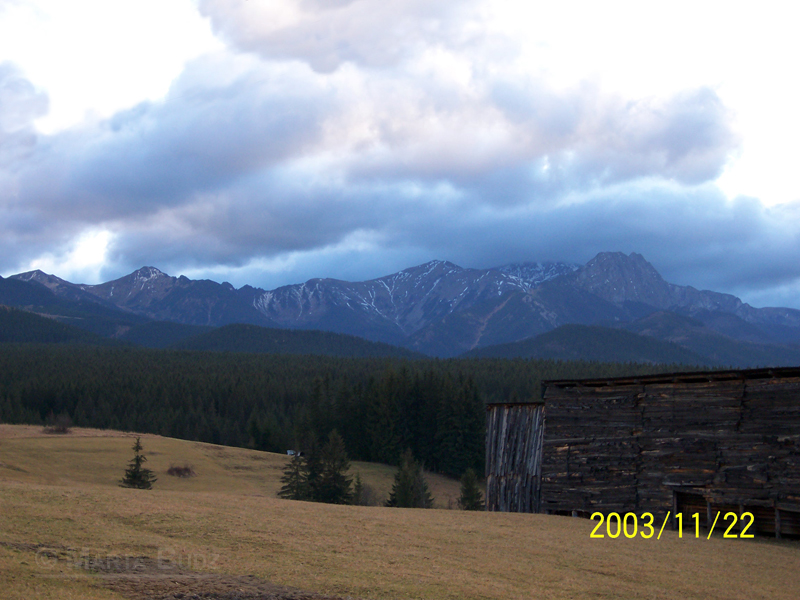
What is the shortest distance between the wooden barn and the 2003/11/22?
0.66 ft

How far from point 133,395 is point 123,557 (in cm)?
9603

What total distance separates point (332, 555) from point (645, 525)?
39.6 ft

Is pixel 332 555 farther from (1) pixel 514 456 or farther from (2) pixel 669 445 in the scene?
(1) pixel 514 456

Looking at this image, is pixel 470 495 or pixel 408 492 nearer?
pixel 408 492

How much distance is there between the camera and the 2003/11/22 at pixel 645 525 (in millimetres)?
18422

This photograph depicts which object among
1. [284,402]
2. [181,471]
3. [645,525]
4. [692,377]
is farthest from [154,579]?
[284,402]

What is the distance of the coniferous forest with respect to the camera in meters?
74.6

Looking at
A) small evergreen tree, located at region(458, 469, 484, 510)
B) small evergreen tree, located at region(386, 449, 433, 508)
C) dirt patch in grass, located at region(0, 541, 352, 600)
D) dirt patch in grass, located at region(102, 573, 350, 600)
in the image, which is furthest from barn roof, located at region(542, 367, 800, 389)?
small evergreen tree, located at region(458, 469, 484, 510)

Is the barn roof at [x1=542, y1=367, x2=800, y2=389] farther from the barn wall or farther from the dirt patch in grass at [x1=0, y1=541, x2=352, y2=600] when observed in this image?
the dirt patch in grass at [x1=0, y1=541, x2=352, y2=600]

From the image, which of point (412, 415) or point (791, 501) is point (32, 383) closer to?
point (412, 415)

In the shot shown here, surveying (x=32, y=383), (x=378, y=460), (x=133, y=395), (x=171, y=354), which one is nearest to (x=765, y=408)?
(x=378, y=460)

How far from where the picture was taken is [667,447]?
2080 centimetres

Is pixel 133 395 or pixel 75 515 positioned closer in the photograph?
pixel 75 515

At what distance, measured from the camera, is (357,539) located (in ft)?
44.7
